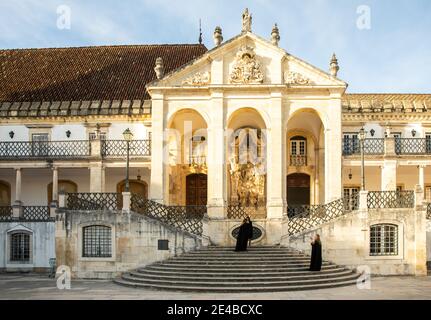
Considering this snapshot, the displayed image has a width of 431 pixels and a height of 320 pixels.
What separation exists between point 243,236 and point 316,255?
128 inches

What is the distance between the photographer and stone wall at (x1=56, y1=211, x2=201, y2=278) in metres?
26.7

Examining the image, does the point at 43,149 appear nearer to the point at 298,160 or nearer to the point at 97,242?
the point at 97,242

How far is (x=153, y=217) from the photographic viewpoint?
27812mm

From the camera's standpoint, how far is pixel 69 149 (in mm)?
34438

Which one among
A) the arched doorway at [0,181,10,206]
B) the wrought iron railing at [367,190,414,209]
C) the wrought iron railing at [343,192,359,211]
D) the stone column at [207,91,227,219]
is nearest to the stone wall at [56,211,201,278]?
the stone column at [207,91,227,219]

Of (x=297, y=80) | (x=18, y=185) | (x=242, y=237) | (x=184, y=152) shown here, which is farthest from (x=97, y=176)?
(x=297, y=80)

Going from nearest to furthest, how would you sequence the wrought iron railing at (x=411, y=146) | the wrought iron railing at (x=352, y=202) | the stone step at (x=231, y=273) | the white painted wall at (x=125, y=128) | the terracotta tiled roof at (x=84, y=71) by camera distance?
the stone step at (x=231, y=273), the wrought iron railing at (x=352, y=202), the wrought iron railing at (x=411, y=146), the white painted wall at (x=125, y=128), the terracotta tiled roof at (x=84, y=71)

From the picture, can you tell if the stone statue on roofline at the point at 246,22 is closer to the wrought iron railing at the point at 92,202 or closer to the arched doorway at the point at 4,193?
the wrought iron railing at the point at 92,202

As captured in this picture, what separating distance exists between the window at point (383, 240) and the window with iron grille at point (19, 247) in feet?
52.4

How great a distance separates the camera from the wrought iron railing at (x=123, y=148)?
1325 inches

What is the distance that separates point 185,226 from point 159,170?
3.26 meters

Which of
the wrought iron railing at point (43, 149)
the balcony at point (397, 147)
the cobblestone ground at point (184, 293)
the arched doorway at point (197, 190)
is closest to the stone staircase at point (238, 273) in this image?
the cobblestone ground at point (184, 293)
